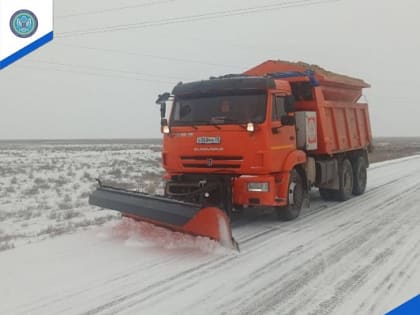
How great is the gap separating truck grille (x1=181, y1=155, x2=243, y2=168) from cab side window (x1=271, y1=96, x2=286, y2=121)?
991 millimetres

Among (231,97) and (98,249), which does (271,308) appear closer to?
(98,249)

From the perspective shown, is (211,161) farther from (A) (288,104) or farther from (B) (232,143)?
(A) (288,104)

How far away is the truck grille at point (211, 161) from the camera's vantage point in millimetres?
8062

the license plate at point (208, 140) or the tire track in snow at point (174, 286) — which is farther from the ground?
the license plate at point (208, 140)

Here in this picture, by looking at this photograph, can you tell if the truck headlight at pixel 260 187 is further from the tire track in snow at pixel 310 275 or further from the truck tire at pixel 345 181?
the truck tire at pixel 345 181

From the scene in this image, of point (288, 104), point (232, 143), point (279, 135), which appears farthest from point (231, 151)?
point (288, 104)

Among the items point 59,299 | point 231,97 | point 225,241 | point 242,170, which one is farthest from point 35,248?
point 231,97

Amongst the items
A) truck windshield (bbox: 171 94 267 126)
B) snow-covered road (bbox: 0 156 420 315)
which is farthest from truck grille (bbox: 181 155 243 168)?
snow-covered road (bbox: 0 156 420 315)

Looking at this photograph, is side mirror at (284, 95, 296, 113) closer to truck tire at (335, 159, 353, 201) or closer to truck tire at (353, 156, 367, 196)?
truck tire at (335, 159, 353, 201)

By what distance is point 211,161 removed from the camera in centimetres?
825

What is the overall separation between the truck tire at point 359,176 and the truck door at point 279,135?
438 cm

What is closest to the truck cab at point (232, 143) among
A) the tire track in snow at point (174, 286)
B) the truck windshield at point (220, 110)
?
the truck windshield at point (220, 110)

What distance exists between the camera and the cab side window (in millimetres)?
8250

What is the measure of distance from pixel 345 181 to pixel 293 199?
3.50 metres
